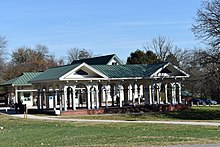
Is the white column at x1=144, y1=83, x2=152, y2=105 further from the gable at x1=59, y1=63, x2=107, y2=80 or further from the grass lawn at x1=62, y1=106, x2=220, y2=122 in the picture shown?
the gable at x1=59, y1=63, x2=107, y2=80

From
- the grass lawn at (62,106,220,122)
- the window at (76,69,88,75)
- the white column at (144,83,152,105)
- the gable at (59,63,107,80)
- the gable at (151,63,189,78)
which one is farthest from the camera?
the white column at (144,83,152,105)

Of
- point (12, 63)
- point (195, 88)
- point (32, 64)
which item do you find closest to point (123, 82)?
point (195, 88)

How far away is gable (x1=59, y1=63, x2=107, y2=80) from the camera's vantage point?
4572 cm

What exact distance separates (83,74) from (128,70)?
7.71 metres

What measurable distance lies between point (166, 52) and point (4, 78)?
1257 inches

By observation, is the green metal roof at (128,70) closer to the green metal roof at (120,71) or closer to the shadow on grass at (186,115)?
the green metal roof at (120,71)

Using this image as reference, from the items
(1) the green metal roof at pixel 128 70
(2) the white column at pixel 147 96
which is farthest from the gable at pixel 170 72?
(2) the white column at pixel 147 96

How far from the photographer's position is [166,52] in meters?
94.8

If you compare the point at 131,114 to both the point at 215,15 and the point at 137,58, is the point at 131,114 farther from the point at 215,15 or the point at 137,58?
the point at 137,58

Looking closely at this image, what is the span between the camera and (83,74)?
47.1 meters

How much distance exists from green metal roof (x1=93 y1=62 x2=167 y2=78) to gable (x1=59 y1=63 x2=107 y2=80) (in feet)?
7.37

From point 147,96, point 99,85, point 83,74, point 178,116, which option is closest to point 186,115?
point 178,116

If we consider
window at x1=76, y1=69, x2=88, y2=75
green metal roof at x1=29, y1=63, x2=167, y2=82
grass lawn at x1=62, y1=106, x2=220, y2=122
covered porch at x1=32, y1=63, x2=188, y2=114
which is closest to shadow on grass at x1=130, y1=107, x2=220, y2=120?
grass lawn at x1=62, y1=106, x2=220, y2=122

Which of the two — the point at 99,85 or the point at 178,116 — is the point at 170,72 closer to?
the point at 99,85
